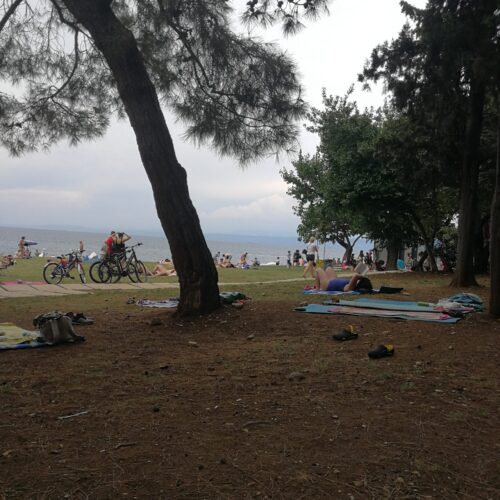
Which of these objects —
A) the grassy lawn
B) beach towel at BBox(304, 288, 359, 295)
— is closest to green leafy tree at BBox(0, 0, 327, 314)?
beach towel at BBox(304, 288, 359, 295)

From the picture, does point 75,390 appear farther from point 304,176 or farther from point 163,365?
point 304,176

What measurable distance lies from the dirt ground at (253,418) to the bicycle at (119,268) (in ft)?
26.5

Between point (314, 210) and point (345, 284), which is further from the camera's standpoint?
point (314, 210)

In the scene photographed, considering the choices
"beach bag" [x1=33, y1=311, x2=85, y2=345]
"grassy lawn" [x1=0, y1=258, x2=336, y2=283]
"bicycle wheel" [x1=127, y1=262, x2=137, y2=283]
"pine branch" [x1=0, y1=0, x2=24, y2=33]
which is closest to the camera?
"beach bag" [x1=33, y1=311, x2=85, y2=345]

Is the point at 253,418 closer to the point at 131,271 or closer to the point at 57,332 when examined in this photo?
the point at 57,332

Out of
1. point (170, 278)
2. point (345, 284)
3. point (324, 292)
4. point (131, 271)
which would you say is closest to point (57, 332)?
point (324, 292)

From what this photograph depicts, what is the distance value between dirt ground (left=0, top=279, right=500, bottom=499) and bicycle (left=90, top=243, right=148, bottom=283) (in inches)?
318

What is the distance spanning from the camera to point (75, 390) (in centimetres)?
336

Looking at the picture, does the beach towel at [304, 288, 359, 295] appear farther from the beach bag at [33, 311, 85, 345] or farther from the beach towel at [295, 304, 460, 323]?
the beach bag at [33, 311, 85, 345]

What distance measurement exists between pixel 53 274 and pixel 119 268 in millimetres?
1603

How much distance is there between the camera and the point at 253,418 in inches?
113

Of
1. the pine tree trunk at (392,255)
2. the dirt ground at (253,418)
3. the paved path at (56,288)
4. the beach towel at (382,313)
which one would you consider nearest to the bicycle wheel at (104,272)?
the paved path at (56,288)

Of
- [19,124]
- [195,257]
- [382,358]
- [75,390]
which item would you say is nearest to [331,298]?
[195,257]

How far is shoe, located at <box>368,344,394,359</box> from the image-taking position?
4082 millimetres
